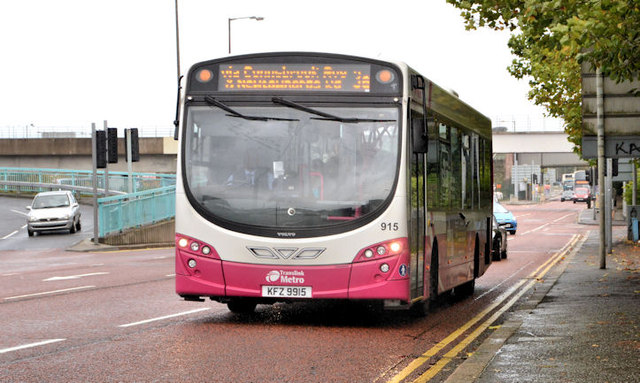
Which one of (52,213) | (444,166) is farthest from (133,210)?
(444,166)

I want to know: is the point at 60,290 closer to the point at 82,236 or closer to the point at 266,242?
the point at 266,242

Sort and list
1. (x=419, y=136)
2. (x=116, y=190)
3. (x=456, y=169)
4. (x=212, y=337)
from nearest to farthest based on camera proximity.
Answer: (x=212, y=337) < (x=419, y=136) < (x=456, y=169) < (x=116, y=190)

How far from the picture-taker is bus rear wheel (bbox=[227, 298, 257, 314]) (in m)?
12.5

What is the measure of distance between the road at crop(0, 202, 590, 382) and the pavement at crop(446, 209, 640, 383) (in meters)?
0.36

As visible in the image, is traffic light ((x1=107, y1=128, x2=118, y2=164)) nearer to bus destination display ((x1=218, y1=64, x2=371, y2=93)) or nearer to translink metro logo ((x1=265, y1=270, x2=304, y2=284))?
bus destination display ((x1=218, y1=64, x2=371, y2=93))

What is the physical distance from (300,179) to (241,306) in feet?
6.95

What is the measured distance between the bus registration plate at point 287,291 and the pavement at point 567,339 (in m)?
2.07

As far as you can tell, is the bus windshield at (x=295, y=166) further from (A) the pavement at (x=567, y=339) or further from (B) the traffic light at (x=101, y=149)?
(B) the traffic light at (x=101, y=149)

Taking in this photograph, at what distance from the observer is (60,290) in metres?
16.9

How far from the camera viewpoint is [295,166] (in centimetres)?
1146

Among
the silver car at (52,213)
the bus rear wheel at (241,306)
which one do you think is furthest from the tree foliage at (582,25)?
the silver car at (52,213)

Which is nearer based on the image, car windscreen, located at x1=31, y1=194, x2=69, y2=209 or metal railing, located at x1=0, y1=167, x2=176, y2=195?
car windscreen, located at x1=31, y1=194, x2=69, y2=209

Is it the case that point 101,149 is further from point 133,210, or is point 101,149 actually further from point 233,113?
point 233,113

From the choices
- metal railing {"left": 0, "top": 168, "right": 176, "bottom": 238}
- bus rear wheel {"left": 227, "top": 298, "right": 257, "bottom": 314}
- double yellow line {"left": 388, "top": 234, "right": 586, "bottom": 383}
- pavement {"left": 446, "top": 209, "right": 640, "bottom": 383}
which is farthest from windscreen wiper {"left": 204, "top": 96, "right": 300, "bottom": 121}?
metal railing {"left": 0, "top": 168, "right": 176, "bottom": 238}
